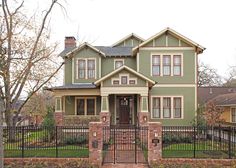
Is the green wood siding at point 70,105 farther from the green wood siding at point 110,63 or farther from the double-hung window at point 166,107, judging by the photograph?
the double-hung window at point 166,107

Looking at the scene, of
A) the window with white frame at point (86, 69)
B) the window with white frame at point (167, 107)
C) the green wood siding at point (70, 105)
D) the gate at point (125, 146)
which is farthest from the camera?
the window with white frame at point (86, 69)

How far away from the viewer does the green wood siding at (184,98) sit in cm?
2588

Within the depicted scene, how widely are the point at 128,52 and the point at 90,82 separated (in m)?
4.16

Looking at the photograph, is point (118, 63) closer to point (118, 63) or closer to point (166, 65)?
point (118, 63)

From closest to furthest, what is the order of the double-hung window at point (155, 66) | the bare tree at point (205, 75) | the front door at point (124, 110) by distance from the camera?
the double-hung window at point (155, 66), the front door at point (124, 110), the bare tree at point (205, 75)

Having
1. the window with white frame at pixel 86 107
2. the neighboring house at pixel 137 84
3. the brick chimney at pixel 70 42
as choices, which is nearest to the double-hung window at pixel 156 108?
the neighboring house at pixel 137 84

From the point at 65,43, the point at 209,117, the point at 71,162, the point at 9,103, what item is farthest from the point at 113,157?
the point at 65,43

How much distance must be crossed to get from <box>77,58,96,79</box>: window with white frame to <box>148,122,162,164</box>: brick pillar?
12.9 m

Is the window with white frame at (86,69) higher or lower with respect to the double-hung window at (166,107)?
higher

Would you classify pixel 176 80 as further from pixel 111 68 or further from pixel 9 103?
pixel 9 103

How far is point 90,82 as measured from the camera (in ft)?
90.6

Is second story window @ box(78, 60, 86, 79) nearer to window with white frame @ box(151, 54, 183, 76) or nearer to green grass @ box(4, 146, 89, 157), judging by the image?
window with white frame @ box(151, 54, 183, 76)

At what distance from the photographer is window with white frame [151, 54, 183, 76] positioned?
26156 millimetres

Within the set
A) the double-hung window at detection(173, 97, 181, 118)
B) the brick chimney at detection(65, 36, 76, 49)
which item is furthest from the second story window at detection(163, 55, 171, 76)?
the brick chimney at detection(65, 36, 76, 49)
